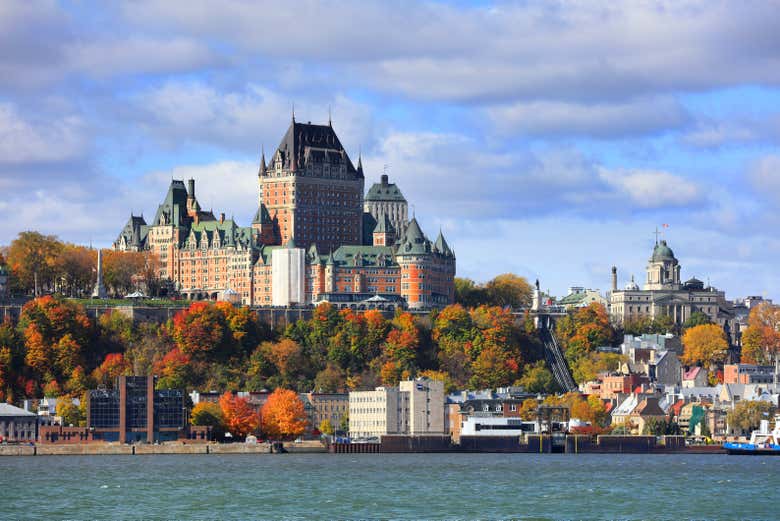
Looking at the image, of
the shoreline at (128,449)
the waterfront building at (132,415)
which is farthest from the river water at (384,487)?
the waterfront building at (132,415)

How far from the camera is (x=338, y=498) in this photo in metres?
136

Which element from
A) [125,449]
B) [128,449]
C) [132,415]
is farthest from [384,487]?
[132,415]

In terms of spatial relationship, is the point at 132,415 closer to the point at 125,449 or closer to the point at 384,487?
the point at 125,449

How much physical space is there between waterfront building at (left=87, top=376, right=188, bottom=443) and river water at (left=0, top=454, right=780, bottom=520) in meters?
8.58

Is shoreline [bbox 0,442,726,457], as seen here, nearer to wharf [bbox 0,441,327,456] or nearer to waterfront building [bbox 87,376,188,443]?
wharf [bbox 0,441,327,456]

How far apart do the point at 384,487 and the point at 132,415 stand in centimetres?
5601

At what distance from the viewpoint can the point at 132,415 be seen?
197 meters

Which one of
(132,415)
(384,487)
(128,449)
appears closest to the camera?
(384,487)

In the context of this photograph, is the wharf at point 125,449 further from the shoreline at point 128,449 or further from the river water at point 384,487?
the river water at point 384,487

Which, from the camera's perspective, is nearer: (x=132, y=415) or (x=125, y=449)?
(x=125, y=449)

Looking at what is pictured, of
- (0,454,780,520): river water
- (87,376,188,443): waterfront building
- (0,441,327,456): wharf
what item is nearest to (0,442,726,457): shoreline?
(0,441,327,456): wharf

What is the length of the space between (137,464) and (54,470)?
34.6ft

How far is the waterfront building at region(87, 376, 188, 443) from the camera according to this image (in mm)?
196500

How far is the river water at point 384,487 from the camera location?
127 meters
